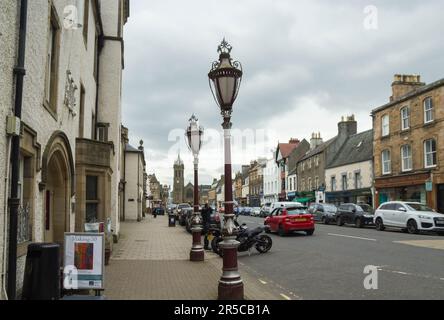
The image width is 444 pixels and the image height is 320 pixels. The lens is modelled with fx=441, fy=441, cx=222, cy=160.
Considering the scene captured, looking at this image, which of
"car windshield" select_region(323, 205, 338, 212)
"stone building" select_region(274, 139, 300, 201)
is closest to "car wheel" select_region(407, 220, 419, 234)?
"car windshield" select_region(323, 205, 338, 212)

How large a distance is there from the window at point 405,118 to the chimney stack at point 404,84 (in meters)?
2.02

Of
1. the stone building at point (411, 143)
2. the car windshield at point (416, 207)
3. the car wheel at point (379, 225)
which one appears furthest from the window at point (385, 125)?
the car windshield at point (416, 207)

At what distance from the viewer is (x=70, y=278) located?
260 inches

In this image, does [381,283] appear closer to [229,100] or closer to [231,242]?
[231,242]

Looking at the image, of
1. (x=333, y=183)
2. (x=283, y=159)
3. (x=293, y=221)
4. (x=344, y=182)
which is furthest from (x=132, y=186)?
(x=283, y=159)

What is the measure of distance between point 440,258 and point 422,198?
19.6 m

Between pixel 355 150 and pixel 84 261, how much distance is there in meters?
40.0

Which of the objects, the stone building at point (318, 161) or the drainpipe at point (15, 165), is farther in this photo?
the stone building at point (318, 161)

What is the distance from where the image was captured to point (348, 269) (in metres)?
11.2

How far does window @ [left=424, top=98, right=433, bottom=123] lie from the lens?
30.0 meters

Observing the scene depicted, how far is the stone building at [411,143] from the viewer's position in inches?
1143

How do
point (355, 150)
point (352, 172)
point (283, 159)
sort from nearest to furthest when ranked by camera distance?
point (352, 172) → point (355, 150) → point (283, 159)

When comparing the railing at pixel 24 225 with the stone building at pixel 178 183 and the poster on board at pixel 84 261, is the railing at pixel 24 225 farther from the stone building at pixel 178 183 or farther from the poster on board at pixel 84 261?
the stone building at pixel 178 183

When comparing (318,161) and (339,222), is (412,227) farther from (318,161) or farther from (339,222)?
(318,161)
